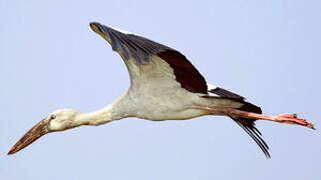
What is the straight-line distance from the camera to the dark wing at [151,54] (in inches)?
294

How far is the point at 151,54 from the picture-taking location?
301 inches

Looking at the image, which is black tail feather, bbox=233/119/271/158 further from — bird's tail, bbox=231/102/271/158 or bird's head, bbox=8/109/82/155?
bird's head, bbox=8/109/82/155

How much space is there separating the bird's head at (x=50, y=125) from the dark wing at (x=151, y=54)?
165 centimetres

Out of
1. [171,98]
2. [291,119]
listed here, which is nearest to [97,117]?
[171,98]

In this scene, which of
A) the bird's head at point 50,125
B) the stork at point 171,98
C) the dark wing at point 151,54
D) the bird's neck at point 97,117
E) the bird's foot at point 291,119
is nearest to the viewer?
the dark wing at point 151,54

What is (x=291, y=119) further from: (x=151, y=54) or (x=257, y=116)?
(x=151, y=54)

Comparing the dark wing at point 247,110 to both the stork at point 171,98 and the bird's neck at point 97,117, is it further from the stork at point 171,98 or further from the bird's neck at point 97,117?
the bird's neck at point 97,117

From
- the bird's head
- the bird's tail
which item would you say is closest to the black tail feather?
the bird's tail

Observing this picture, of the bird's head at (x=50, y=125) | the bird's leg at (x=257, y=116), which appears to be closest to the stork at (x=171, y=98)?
the bird's leg at (x=257, y=116)

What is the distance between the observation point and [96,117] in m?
10.1

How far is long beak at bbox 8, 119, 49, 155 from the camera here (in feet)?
35.0

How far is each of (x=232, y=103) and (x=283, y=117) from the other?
828mm

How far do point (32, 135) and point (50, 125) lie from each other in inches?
21.2

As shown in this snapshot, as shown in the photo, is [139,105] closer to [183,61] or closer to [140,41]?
[183,61]
